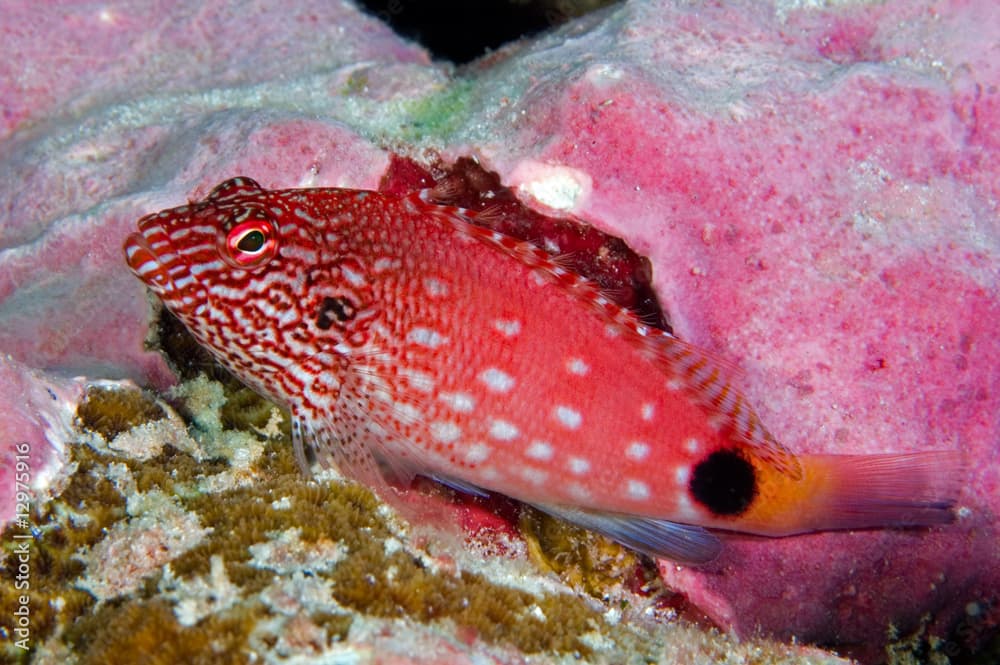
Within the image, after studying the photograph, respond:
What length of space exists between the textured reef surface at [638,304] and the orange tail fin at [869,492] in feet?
0.85

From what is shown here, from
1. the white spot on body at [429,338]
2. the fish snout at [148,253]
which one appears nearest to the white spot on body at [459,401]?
the white spot on body at [429,338]

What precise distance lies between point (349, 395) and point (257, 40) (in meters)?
3.78

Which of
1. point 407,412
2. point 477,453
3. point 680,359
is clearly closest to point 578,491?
point 477,453

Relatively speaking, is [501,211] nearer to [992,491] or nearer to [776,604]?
[776,604]

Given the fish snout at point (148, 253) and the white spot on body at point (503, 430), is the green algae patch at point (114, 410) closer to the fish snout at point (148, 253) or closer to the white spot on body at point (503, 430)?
the fish snout at point (148, 253)

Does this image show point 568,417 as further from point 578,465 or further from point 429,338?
point 429,338

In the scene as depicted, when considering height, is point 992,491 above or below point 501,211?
below

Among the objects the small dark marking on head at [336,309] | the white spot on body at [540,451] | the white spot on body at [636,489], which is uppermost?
the small dark marking on head at [336,309]

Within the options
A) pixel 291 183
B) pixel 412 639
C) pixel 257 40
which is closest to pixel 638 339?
pixel 412 639

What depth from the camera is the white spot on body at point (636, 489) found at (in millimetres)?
3285

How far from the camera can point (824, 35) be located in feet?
14.4

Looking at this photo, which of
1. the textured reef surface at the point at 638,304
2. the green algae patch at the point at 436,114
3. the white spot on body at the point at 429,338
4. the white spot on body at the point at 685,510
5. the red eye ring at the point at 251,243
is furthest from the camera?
the green algae patch at the point at 436,114

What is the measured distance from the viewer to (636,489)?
3.30 metres

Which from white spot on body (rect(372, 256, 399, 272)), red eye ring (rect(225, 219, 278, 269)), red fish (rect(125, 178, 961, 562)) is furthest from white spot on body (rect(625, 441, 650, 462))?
red eye ring (rect(225, 219, 278, 269))
